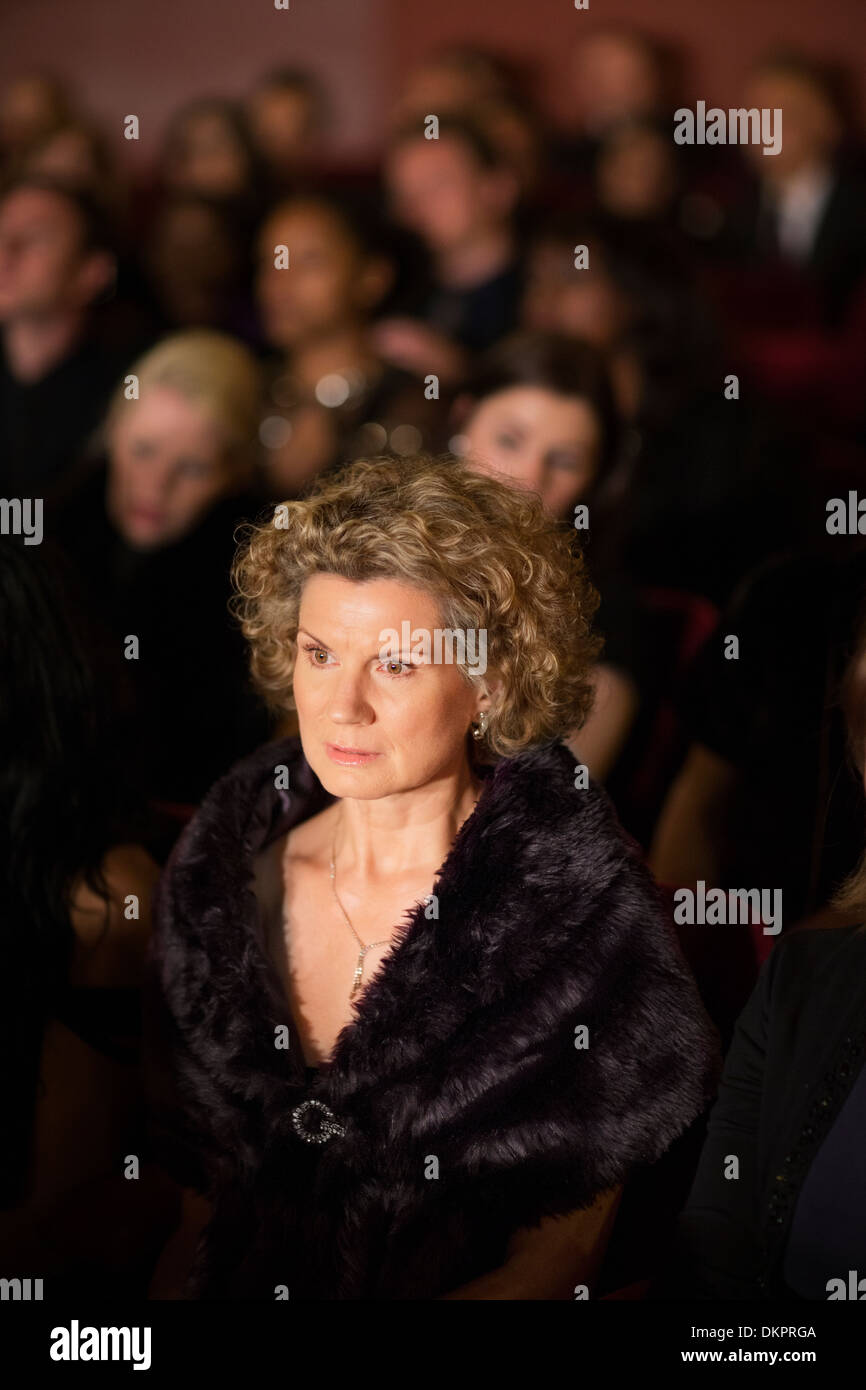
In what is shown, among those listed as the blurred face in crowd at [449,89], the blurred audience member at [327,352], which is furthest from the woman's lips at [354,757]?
the blurred face in crowd at [449,89]

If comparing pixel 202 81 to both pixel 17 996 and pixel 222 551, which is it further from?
pixel 17 996

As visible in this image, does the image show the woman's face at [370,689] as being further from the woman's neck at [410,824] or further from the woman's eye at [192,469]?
the woman's eye at [192,469]

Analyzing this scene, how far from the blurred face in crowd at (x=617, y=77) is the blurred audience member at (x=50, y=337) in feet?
9.63

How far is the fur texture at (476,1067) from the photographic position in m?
1.47

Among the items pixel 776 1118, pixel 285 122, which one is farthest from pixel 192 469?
pixel 285 122

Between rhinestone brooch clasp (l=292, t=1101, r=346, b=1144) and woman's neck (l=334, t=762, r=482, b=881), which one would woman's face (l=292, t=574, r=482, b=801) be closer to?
woman's neck (l=334, t=762, r=482, b=881)

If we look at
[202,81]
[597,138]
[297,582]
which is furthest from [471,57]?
[297,582]

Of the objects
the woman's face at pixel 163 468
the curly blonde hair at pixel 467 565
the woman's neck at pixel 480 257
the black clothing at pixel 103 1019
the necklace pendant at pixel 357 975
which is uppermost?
the woman's neck at pixel 480 257

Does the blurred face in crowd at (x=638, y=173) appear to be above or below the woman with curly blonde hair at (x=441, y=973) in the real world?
above

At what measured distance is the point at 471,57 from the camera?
231 inches

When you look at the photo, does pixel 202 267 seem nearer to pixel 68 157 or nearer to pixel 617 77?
pixel 68 157

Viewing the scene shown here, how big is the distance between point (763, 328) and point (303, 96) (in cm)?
237

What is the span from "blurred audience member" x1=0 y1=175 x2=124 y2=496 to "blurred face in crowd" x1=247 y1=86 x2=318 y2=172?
2217mm
